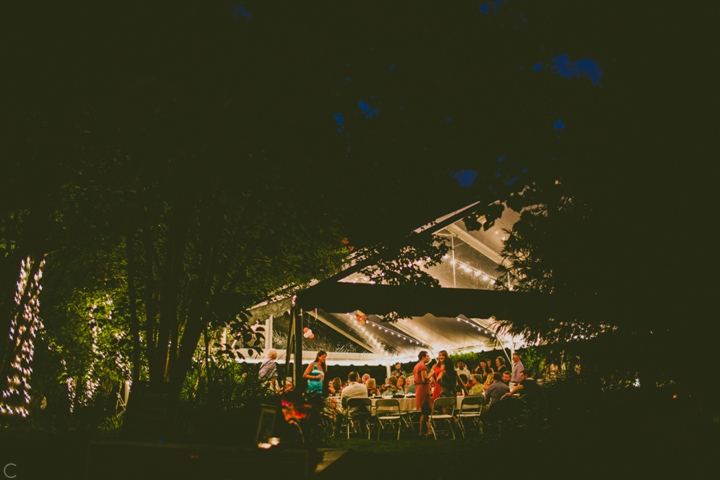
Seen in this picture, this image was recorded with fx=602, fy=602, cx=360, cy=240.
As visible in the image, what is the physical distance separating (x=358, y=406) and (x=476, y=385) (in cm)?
322

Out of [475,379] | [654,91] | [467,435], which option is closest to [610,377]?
[654,91]

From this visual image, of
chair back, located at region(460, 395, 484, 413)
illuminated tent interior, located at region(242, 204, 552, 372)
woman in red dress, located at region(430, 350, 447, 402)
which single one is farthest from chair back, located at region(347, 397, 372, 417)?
chair back, located at region(460, 395, 484, 413)

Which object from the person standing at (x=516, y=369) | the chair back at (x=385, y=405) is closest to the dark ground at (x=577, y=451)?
the chair back at (x=385, y=405)

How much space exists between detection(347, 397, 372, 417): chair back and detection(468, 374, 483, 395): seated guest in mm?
2790

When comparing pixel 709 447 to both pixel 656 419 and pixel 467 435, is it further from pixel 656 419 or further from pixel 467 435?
pixel 467 435

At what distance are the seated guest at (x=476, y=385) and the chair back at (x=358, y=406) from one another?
110 inches

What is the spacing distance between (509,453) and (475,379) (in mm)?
7493

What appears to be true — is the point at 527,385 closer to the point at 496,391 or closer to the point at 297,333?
the point at 496,391

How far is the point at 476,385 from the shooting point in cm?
1270

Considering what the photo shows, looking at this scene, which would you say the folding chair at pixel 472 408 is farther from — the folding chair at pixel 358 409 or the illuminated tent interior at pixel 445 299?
the folding chair at pixel 358 409

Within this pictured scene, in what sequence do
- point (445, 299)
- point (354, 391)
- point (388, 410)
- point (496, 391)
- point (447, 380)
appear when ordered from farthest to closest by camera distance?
1. point (447, 380)
2. point (354, 391)
3. point (388, 410)
4. point (496, 391)
5. point (445, 299)

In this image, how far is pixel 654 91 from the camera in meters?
5.84

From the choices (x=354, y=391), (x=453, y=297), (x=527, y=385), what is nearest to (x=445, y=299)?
(x=453, y=297)

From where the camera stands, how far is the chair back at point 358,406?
10625 millimetres
